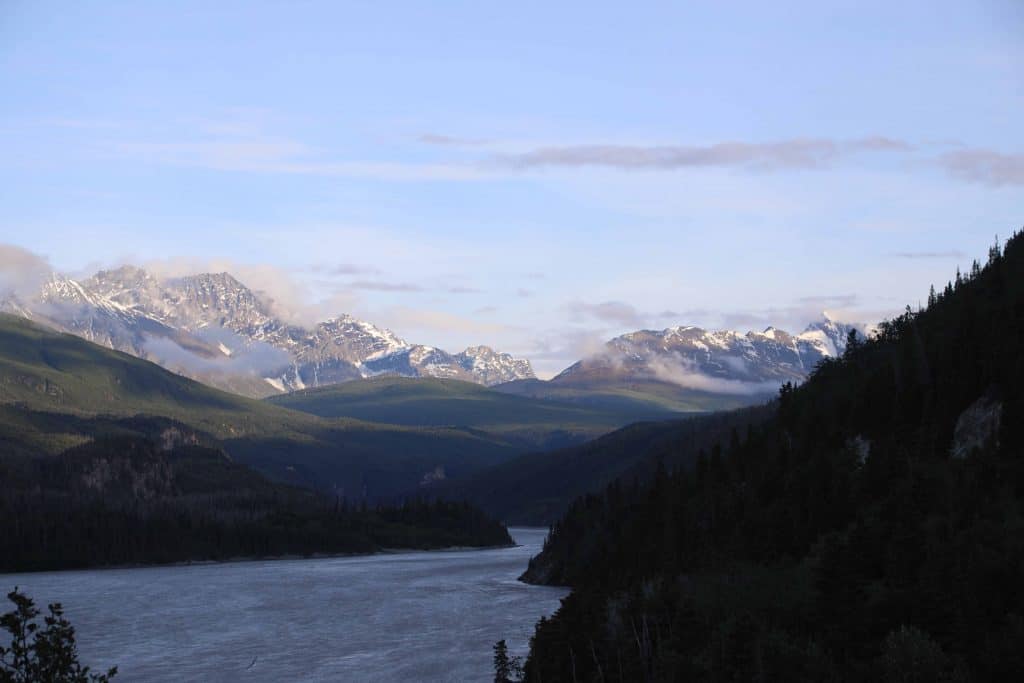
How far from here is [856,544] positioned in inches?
3595

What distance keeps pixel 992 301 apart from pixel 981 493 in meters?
46.3

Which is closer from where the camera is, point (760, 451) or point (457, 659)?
point (457, 659)

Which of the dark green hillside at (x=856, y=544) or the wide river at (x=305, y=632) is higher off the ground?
the dark green hillside at (x=856, y=544)

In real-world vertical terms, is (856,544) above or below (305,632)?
above

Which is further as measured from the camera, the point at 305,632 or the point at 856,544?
the point at 305,632

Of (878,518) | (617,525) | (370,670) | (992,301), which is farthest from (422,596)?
(878,518)

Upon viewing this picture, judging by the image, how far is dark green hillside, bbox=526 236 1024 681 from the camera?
81.7m

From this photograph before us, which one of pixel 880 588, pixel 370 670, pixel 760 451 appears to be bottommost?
pixel 370 670

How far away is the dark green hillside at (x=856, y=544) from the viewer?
8169cm

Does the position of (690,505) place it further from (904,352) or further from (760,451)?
(904,352)

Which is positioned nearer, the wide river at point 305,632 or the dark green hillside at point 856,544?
the dark green hillside at point 856,544

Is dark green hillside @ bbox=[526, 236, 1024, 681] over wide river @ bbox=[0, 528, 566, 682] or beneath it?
over

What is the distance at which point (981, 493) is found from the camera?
102562 mm

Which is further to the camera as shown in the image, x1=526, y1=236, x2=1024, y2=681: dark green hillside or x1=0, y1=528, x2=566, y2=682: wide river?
x1=0, y1=528, x2=566, y2=682: wide river
